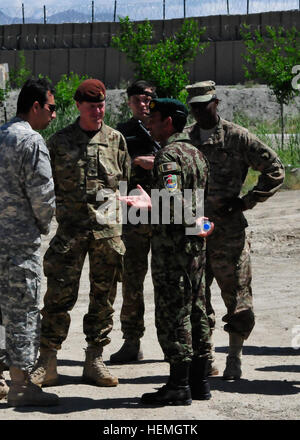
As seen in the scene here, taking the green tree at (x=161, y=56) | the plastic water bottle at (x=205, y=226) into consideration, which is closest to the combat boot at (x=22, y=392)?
the plastic water bottle at (x=205, y=226)

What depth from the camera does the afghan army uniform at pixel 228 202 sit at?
6.01 m

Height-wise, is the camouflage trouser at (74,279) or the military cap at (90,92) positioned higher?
the military cap at (90,92)

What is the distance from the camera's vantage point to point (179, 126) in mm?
5320

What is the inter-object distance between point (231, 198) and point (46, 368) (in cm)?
169

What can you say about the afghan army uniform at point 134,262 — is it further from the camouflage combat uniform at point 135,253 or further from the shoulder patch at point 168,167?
the shoulder patch at point 168,167

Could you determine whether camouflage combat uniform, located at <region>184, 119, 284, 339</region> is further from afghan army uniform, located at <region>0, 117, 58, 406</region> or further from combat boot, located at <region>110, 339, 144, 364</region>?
afghan army uniform, located at <region>0, 117, 58, 406</region>

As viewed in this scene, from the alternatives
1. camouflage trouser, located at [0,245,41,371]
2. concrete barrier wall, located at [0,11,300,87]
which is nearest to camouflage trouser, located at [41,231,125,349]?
camouflage trouser, located at [0,245,41,371]

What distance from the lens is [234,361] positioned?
20.0 ft

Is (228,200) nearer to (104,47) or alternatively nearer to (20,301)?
(20,301)

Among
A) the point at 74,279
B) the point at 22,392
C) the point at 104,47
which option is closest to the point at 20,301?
the point at 22,392

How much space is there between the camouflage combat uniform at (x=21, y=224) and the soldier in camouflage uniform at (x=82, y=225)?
1.84 feet

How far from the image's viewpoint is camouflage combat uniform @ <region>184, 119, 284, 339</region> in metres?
6.01

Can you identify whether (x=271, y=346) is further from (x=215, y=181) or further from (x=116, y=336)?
(x=215, y=181)
